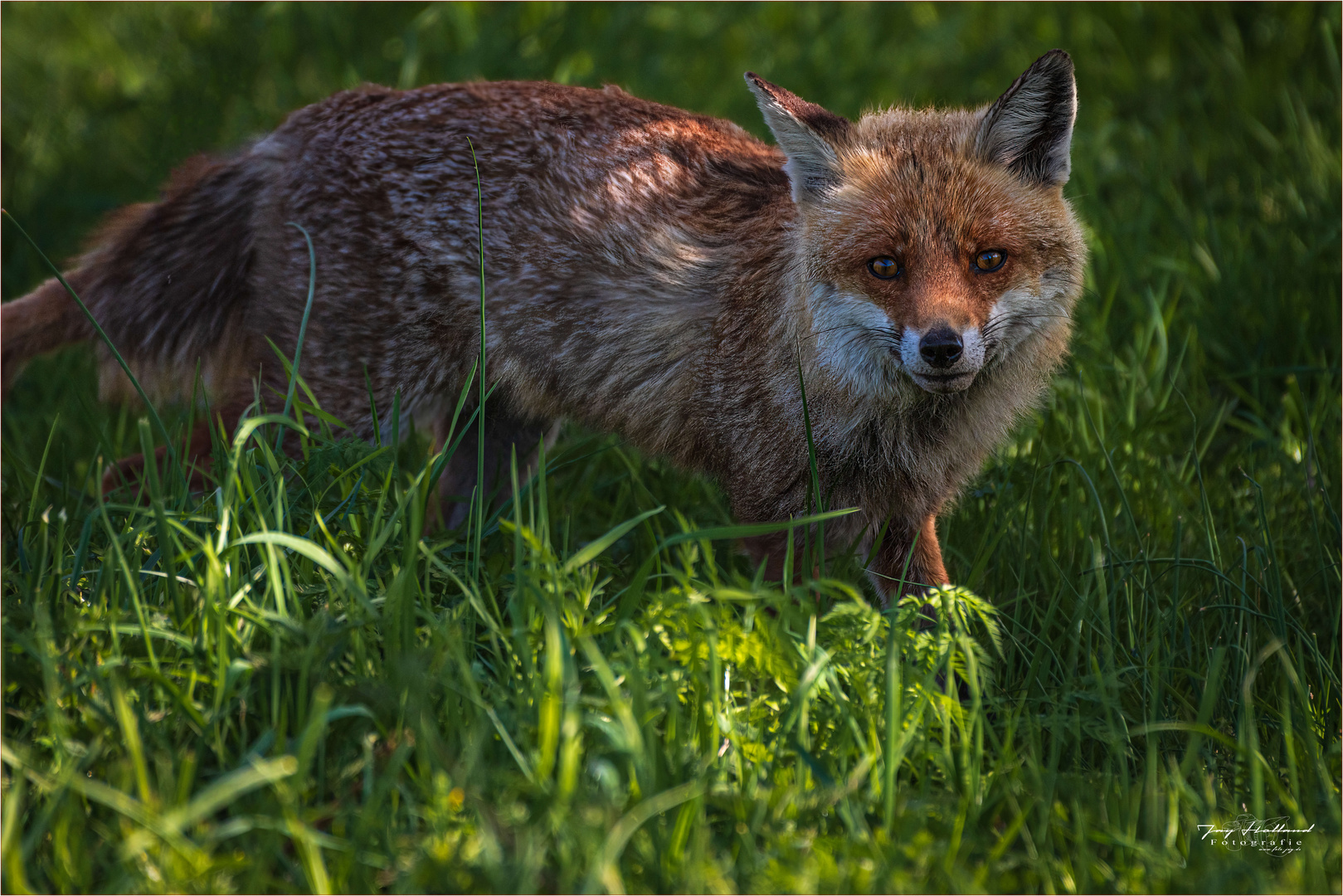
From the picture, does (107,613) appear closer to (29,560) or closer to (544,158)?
(29,560)

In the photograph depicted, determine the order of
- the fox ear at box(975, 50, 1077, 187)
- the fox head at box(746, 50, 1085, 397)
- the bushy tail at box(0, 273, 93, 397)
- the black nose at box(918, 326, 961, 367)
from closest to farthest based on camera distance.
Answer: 1. the black nose at box(918, 326, 961, 367)
2. the fox head at box(746, 50, 1085, 397)
3. the fox ear at box(975, 50, 1077, 187)
4. the bushy tail at box(0, 273, 93, 397)

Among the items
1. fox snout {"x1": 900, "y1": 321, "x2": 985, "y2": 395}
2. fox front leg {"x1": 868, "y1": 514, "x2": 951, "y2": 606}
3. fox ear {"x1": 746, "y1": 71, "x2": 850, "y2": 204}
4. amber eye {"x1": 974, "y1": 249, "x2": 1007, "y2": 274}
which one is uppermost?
fox ear {"x1": 746, "y1": 71, "x2": 850, "y2": 204}

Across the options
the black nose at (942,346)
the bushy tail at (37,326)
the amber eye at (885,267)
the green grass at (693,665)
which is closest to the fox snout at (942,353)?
the black nose at (942,346)

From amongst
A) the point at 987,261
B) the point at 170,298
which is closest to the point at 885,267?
the point at 987,261

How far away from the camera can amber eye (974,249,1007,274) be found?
10.6 feet

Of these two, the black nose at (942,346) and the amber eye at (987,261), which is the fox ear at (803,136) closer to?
the amber eye at (987,261)

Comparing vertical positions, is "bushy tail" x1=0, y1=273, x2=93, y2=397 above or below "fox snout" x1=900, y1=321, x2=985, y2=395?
below

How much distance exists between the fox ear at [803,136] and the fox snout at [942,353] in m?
0.67

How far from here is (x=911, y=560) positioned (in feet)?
11.7

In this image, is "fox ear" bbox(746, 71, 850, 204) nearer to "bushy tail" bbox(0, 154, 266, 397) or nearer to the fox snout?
the fox snout

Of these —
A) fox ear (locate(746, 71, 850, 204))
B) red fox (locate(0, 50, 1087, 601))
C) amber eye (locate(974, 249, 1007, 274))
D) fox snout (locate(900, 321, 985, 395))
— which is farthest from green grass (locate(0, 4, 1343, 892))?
fox ear (locate(746, 71, 850, 204))

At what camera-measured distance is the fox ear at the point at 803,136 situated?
3375mm

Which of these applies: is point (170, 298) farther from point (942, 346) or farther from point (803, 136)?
point (942, 346)

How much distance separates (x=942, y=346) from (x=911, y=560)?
2.86 ft
